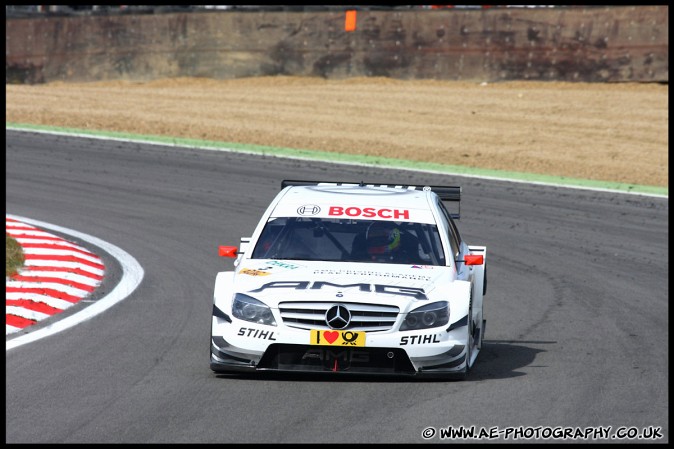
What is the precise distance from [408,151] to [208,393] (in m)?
17.1

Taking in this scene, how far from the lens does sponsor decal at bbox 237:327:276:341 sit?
8.42 metres

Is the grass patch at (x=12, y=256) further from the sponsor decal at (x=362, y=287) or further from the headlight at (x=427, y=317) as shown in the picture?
the headlight at (x=427, y=317)

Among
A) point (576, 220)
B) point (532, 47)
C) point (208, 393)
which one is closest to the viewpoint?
point (208, 393)

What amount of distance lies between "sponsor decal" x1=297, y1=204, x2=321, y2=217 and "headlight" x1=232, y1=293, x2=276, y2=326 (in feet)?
4.40

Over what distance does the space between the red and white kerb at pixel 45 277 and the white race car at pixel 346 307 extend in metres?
2.65

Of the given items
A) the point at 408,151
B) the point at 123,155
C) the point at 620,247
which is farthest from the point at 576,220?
the point at 123,155

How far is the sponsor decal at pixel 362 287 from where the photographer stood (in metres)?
8.56

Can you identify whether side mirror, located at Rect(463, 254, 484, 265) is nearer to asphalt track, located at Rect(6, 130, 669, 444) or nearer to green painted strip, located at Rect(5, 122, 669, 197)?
asphalt track, located at Rect(6, 130, 669, 444)

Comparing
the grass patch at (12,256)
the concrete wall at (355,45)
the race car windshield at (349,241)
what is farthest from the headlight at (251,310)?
the concrete wall at (355,45)

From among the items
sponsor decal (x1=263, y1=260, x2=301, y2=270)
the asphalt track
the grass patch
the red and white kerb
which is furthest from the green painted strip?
sponsor decal (x1=263, y1=260, x2=301, y2=270)

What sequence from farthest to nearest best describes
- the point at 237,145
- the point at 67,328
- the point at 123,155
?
the point at 237,145, the point at 123,155, the point at 67,328

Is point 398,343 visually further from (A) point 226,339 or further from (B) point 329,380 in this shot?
(A) point 226,339

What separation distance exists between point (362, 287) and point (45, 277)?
5.52 m

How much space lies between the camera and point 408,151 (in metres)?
24.8
